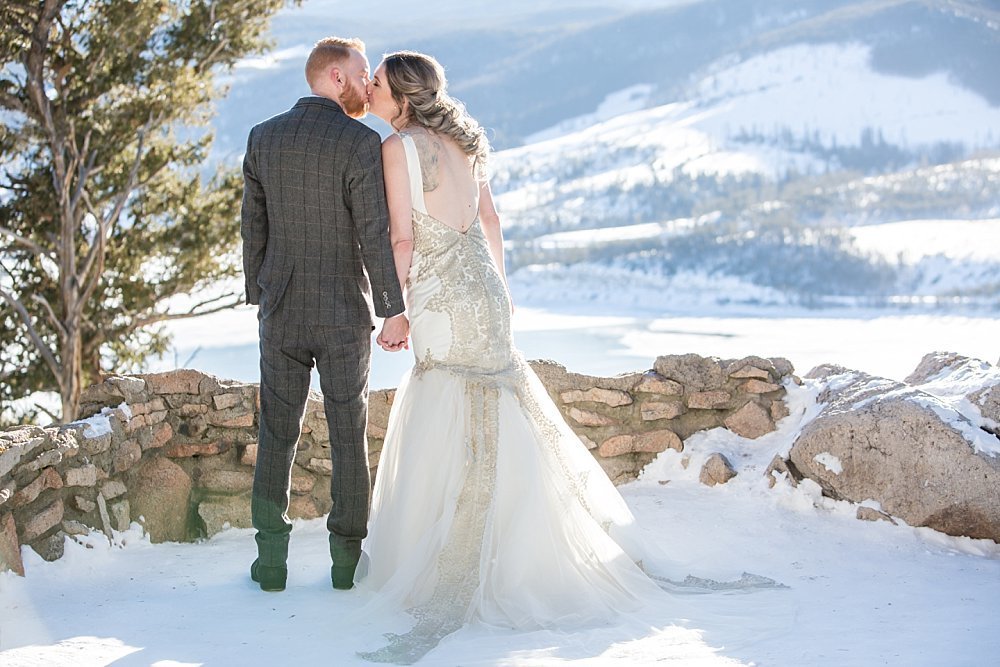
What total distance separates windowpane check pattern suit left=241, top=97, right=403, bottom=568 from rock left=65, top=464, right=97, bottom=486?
79 cm

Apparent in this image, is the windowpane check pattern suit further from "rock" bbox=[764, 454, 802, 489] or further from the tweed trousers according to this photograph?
"rock" bbox=[764, 454, 802, 489]

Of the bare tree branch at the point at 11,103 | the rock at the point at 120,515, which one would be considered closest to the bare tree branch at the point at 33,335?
the bare tree branch at the point at 11,103

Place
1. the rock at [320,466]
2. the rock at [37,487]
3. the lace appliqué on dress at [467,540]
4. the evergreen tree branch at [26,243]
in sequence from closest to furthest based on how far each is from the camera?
the lace appliqué on dress at [467,540] < the rock at [37,487] < the rock at [320,466] < the evergreen tree branch at [26,243]

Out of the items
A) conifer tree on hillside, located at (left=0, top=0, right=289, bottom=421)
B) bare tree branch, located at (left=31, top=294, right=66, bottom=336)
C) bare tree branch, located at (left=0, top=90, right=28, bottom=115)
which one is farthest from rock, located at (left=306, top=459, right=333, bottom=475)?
bare tree branch, located at (left=0, top=90, right=28, bottom=115)

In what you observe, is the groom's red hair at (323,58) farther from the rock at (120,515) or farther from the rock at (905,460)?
the rock at (905,460)

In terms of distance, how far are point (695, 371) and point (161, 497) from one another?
235 centimetres

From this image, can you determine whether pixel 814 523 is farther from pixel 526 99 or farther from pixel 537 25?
pixel 537 25

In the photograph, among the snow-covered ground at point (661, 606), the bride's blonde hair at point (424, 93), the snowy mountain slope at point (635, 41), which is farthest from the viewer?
the snowy mountain slope at point (635, 41)

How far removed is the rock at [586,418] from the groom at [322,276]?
1540 mm

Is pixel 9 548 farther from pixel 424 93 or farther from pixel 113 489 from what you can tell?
pixel 424 93

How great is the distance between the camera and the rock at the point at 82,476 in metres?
3.53

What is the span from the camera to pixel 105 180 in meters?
8.96

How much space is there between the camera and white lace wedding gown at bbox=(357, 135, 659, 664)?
2.95 m

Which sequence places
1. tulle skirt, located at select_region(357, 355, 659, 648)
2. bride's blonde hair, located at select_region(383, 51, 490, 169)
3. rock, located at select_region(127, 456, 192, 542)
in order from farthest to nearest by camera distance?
rock, located at select_region(127, 456, 192, 542), bride's blonde hair, located at select_region(383, 51, 490, 169), tulle skirt, located at select_region(357, 355, 659, 648)
